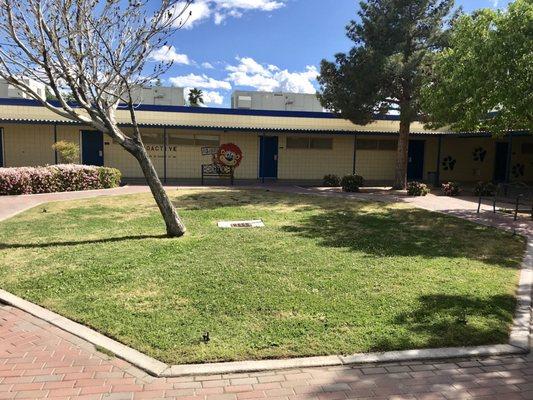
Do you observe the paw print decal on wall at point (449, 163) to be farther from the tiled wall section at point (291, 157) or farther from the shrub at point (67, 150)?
the shrub at point (67, 150)

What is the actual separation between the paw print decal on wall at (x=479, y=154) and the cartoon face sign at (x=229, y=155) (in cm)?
1363

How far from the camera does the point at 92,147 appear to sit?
875 inches

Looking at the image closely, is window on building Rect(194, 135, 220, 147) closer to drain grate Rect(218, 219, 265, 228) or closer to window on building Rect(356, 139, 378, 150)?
window on building Rect(356, 139, 378, 150)

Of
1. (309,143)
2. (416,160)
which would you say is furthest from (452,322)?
(416,160)

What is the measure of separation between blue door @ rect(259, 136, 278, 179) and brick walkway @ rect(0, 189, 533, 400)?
64.6ft

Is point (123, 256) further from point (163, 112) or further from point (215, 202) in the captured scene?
point (163, 112)

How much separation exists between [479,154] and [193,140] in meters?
16.3

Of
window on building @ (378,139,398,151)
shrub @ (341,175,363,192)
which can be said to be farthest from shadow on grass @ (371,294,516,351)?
window on building @ (378,139,398,151)

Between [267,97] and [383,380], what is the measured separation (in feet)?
159

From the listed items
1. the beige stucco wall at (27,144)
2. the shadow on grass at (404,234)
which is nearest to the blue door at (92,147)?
the beige stucco wall at (27,144)

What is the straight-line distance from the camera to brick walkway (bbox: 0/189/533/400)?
377 centimetres

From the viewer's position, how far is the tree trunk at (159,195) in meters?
9.09

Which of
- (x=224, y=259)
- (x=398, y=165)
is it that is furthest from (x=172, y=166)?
(x=224, y=259)

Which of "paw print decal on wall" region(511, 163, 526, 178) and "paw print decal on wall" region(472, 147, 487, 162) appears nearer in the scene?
"paw print decal on wall" region(511, 163, 526, 178)
